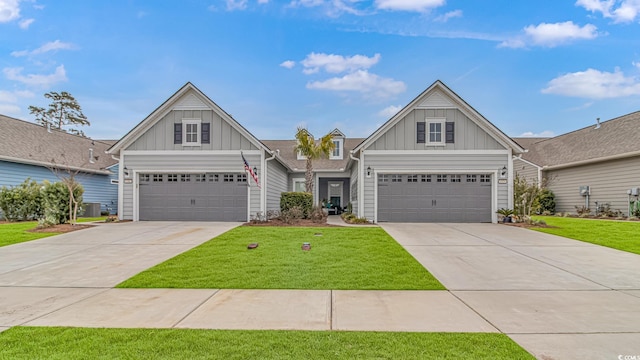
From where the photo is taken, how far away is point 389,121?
15672 millimetres

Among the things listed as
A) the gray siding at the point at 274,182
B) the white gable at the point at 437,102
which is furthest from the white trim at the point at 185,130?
the white gable at the point at 437,102

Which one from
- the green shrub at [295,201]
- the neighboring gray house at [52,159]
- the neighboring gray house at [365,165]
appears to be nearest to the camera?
the neighboring gray house at [365,165]

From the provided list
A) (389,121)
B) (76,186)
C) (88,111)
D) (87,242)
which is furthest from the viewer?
(88,111)

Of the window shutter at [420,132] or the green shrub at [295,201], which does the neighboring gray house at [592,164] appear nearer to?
the window shutter at [420,132]

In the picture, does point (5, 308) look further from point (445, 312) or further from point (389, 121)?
point (389, 121)

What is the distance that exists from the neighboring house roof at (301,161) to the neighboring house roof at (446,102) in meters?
5.67

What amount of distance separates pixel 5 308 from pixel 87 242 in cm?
596

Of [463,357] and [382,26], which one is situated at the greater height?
[382,26]

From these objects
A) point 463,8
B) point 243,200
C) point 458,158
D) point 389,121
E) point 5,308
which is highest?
point 463,8

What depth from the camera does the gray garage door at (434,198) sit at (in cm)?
1570

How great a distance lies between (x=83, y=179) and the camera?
69.0 feet

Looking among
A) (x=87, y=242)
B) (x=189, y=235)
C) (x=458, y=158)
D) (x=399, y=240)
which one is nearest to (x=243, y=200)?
(x=189, y=235)

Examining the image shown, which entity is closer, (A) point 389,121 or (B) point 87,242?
(B) point 87,242

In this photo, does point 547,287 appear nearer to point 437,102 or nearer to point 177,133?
point 437,102
